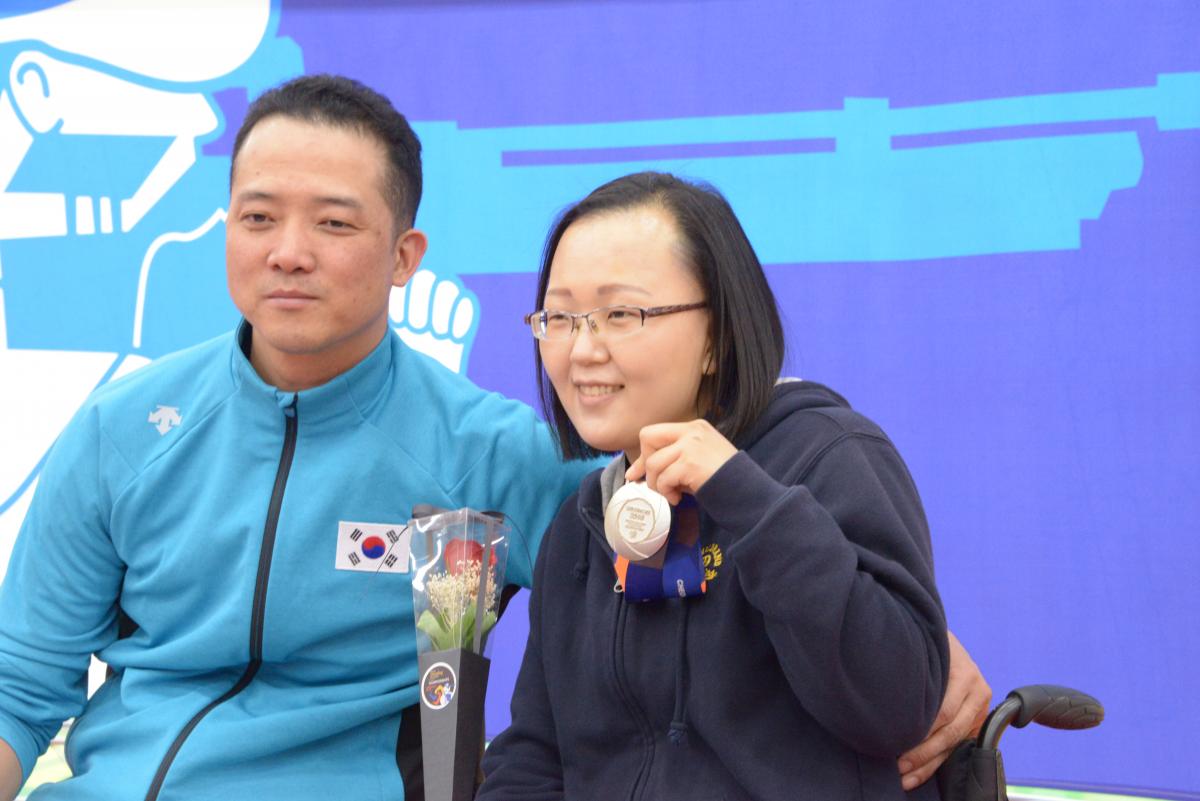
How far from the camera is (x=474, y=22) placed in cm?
277

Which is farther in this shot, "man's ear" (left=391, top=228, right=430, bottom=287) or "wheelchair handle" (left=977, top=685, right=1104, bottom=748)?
"man's ear" (left=391, top=228, right=430, bottom=287)

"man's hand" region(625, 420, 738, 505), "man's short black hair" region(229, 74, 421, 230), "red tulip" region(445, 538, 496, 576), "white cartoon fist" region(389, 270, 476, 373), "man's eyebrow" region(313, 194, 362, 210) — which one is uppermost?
"man's short black hair" region(229, 74, 421, 230)

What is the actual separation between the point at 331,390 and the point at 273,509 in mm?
208

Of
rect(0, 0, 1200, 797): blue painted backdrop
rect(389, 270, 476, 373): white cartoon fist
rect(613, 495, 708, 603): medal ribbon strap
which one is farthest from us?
rect(389, 270, 476, 373): white cartoon fist

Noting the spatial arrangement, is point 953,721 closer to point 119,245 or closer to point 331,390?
point 331,390

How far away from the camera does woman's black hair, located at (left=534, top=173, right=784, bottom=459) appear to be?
1.59m

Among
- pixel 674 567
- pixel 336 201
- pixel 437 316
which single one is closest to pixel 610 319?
pixel 674 567

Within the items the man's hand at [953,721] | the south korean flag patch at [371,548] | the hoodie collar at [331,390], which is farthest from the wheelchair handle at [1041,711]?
the hoodie collar at [331,390]

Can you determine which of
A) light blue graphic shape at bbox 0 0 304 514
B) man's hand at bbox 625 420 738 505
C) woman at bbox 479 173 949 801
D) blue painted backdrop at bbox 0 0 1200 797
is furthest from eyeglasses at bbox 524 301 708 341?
light blue graphic shape at bbox 0 0 304 514

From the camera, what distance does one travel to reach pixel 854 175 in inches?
100

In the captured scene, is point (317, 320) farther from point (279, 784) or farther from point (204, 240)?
point (204, 240)

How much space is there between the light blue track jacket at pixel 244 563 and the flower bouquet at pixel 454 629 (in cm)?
24

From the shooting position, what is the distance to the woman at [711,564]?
4.47 ft

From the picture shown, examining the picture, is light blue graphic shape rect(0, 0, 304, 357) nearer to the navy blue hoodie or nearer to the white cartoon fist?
the white cartoon fist
